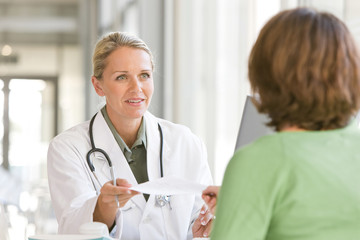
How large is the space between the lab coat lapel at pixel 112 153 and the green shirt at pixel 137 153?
42mm

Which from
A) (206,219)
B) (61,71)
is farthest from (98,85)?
(61,71)

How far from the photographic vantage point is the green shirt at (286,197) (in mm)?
848

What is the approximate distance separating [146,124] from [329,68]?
3.88ft

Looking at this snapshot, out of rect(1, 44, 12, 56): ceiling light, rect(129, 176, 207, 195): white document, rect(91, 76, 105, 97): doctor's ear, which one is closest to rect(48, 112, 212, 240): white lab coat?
rect(91, 76, 105, 97): doctor's ear

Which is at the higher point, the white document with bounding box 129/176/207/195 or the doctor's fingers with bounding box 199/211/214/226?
the white document with bounding box 129/176/207/195

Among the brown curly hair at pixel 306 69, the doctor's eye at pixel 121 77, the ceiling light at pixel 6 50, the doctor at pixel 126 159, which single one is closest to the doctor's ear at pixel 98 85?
the doctor at pixel 126 159

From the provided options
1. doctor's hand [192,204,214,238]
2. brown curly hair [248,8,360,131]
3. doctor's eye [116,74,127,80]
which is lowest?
doctor's hand [192,204,214,238]

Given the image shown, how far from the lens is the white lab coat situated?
1693mm

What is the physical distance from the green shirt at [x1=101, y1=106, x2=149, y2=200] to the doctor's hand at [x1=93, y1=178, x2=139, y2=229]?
0.93 ft

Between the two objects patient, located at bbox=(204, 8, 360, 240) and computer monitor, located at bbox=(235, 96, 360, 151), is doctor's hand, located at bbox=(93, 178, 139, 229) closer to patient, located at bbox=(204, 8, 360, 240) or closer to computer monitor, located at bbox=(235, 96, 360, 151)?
computer monitor, located at bbox=(235, 96, 360, 151)

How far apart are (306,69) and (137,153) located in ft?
3.70

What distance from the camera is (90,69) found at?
6227mm

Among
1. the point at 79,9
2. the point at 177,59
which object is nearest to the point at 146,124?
the point at 177,59

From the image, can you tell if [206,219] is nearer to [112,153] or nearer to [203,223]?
[203,223]
